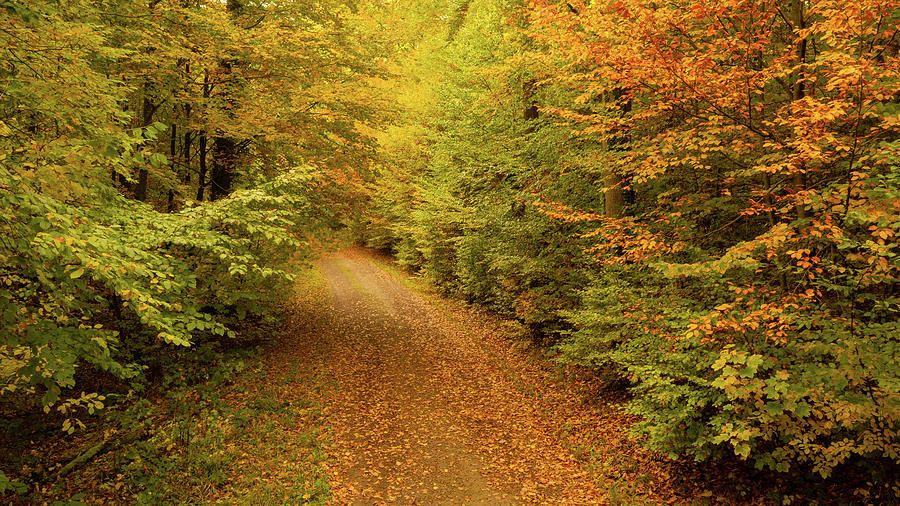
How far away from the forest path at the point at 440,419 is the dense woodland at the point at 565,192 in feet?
4.86

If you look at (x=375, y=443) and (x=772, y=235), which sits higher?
(x=772, y=235)

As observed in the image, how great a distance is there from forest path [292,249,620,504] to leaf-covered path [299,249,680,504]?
0.02m

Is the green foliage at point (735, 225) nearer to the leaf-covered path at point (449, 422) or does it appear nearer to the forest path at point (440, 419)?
the leaf-covered path at point (449, 422)

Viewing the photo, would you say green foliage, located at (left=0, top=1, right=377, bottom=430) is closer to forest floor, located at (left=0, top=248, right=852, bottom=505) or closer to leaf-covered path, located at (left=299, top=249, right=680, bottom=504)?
forest floor, located at (left=0, top=248, right=852, bottom=505)

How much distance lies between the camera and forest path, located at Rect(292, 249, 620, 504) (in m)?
7.42

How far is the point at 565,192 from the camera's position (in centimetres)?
1178

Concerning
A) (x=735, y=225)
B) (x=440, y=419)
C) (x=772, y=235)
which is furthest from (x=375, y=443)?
(x=735, y=225)

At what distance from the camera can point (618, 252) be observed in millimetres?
10727

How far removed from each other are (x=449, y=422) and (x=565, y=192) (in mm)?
6176

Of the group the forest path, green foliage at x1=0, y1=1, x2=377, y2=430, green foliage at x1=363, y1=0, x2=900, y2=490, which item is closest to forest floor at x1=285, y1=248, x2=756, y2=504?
the forest path

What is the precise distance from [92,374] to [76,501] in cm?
505

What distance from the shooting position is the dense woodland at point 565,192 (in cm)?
502

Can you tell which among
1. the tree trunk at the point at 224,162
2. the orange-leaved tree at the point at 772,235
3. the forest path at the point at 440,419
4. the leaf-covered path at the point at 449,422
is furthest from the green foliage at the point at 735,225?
the tree trunk at the point at 224,162

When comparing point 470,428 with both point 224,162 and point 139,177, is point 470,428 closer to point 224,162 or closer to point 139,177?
point 224,162
